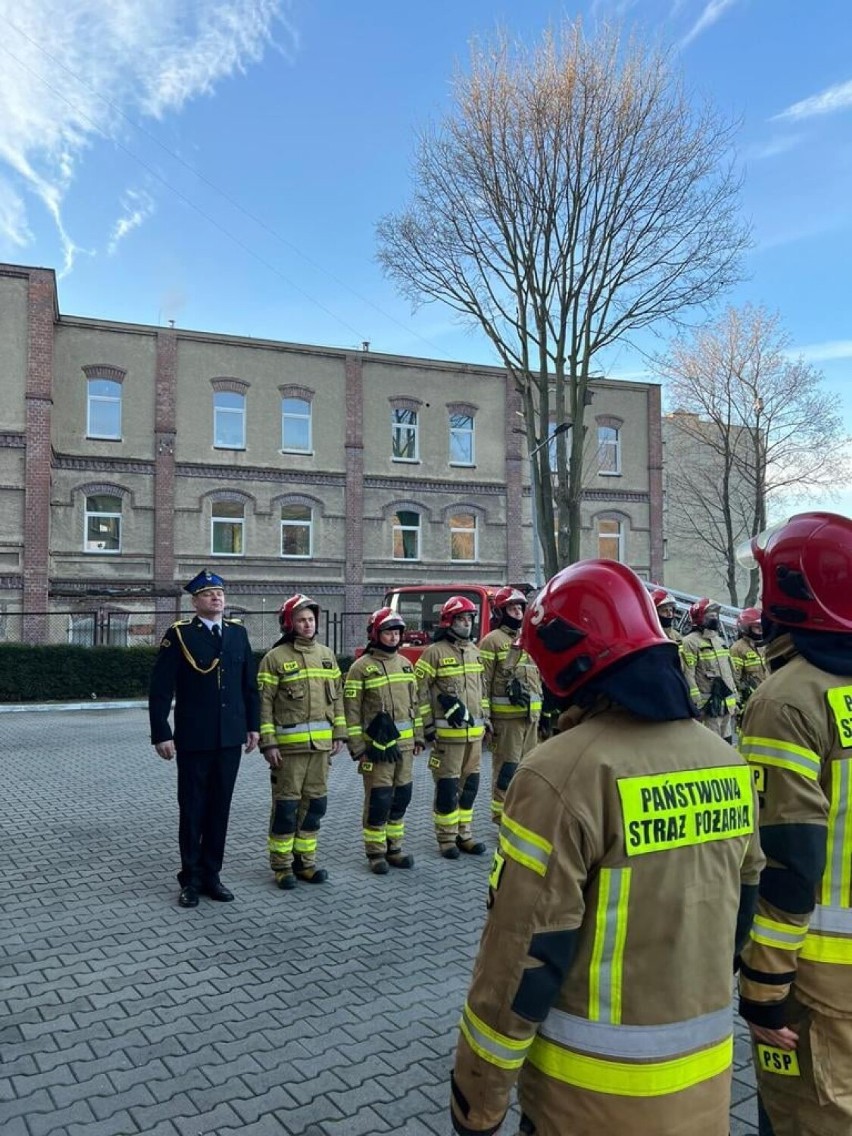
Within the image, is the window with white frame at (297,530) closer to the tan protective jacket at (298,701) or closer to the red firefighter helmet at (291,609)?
the red firefighter helmet at (291,609)

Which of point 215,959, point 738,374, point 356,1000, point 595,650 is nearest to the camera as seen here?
point 595,650

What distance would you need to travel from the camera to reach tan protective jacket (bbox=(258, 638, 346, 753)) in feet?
21.4

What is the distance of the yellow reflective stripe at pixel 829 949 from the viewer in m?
2.42

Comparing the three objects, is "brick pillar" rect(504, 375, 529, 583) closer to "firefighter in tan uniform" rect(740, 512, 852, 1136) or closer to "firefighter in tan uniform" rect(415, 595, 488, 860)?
"firefighter in tan uniform" rect(415, 595, 488, 860)

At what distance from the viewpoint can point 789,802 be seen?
2342 mm

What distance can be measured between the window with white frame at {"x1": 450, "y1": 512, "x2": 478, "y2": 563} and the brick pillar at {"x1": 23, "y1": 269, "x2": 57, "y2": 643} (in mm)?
12800

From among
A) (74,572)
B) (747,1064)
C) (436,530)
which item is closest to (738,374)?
(436,530)

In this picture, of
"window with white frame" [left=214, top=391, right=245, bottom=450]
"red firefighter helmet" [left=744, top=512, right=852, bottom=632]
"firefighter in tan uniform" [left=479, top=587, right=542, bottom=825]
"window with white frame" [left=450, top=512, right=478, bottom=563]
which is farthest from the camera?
"window with white frame" [left=450, top=512, right=478, bottom=563]

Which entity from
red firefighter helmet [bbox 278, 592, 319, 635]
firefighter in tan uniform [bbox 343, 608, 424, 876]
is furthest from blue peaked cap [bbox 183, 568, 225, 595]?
firefighter in tan uniform [bbox 343, 608, 424, 876]

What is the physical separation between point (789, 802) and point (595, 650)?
877 mm

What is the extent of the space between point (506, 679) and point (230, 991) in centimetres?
416

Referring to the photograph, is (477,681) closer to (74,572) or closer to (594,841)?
(594,841)

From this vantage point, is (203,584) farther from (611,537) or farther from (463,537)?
(611,537)

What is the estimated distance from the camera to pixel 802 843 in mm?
2303
